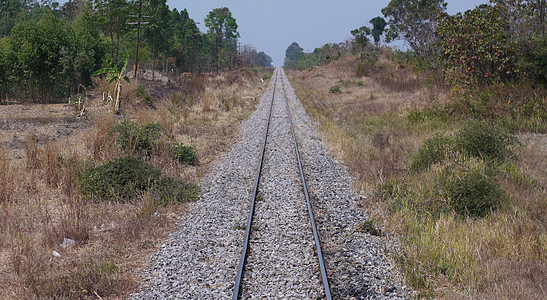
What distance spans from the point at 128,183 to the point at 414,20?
132ft

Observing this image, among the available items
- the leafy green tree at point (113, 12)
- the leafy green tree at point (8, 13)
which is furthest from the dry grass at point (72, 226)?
the leafy green tree at point (8, 13)

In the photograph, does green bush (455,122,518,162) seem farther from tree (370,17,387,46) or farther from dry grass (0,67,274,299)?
tree (370,17,387,46)

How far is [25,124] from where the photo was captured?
14742 mm

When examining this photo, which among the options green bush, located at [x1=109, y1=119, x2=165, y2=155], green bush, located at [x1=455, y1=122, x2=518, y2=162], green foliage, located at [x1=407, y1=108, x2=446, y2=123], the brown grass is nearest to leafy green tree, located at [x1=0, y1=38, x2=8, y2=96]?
green bush, located at [x1=109, y1=119, x2=165, y2=155]

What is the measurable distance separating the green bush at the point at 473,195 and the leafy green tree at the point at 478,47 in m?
8.80

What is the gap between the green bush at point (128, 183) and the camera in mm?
7828

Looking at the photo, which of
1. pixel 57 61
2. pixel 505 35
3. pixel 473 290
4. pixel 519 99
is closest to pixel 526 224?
pixel 473 290

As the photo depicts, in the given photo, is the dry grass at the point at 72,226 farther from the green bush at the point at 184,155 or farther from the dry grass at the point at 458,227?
the dry grass at the point at 458,227

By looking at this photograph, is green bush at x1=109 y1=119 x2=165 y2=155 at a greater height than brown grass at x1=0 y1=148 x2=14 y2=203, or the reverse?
green bush at x1=109 y1=119 x2=165 y2=155

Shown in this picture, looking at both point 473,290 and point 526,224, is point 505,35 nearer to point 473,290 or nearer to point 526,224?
point 526,224

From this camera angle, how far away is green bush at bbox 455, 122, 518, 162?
9.52m

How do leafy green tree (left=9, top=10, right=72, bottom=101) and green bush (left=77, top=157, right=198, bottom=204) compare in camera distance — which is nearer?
green bush (left=77, top=157, right=198, bottom=204)

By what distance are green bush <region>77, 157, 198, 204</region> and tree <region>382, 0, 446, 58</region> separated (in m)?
31.2

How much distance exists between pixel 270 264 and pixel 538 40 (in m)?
13.0
